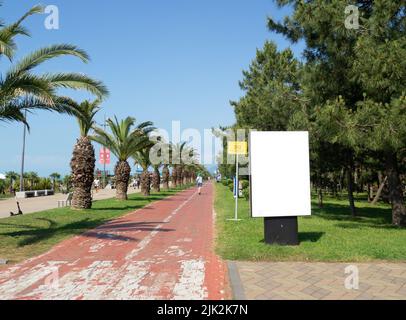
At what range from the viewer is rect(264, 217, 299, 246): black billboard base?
9.16m

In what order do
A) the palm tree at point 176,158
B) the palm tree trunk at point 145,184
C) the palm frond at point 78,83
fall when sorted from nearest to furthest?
1. the palm frond at point 78,83
2. the palm tree trunk at point 145,184
3. the palm tree at point 176,158

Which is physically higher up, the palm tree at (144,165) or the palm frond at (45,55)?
the palm frond at (45,55)

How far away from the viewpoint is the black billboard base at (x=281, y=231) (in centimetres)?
916

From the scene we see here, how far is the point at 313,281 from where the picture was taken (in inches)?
247

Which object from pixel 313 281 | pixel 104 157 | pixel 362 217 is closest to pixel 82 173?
pixel 362 217

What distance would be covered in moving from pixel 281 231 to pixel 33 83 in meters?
6.52

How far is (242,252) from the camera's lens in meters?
8.41

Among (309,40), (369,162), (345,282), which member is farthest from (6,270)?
(369,162)

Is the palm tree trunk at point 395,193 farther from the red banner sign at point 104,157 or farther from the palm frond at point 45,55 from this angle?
the red banner sign at point 104,157

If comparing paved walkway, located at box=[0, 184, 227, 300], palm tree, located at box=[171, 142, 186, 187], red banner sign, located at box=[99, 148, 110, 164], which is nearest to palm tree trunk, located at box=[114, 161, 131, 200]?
paved walkway, located at box=[0, 184, 227, 300]

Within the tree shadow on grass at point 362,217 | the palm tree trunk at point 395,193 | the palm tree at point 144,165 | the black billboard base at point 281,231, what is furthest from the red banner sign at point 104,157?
the black billboard base at point 281,231

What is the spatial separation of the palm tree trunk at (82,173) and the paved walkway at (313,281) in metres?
13.1
